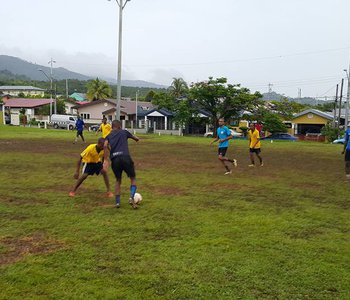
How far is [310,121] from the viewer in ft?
178

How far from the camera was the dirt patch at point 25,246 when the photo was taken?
4.99 meters

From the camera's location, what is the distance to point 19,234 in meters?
5.87

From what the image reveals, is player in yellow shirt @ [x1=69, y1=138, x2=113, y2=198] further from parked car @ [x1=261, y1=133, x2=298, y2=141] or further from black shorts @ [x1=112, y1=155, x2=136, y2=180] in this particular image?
parked car @ [x1=261, y1=133, x2=298, y2=141]

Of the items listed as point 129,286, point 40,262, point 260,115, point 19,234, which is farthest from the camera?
point 260,115

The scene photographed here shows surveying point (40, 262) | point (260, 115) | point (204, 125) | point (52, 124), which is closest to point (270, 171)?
point (40, 262)

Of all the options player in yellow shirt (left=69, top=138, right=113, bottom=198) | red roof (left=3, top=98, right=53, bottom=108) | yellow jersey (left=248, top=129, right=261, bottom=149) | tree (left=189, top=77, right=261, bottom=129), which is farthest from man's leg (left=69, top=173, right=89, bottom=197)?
red roof (left=3, top=98, right=53, bottom=108)

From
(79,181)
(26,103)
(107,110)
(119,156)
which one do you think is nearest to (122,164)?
(119,156)

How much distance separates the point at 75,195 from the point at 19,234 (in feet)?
9.60

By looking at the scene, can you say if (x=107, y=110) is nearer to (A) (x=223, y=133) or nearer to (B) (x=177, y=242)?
(A) (x=223, y=133)

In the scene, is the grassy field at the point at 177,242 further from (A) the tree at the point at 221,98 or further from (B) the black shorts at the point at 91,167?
(A) the tree at the point at 221,98

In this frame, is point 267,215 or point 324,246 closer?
point 324,246

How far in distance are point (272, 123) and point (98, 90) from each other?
41.3 metres

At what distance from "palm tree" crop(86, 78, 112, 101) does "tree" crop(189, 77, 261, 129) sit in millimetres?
34745

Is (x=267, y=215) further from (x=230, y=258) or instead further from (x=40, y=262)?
(x=40, y=262)
